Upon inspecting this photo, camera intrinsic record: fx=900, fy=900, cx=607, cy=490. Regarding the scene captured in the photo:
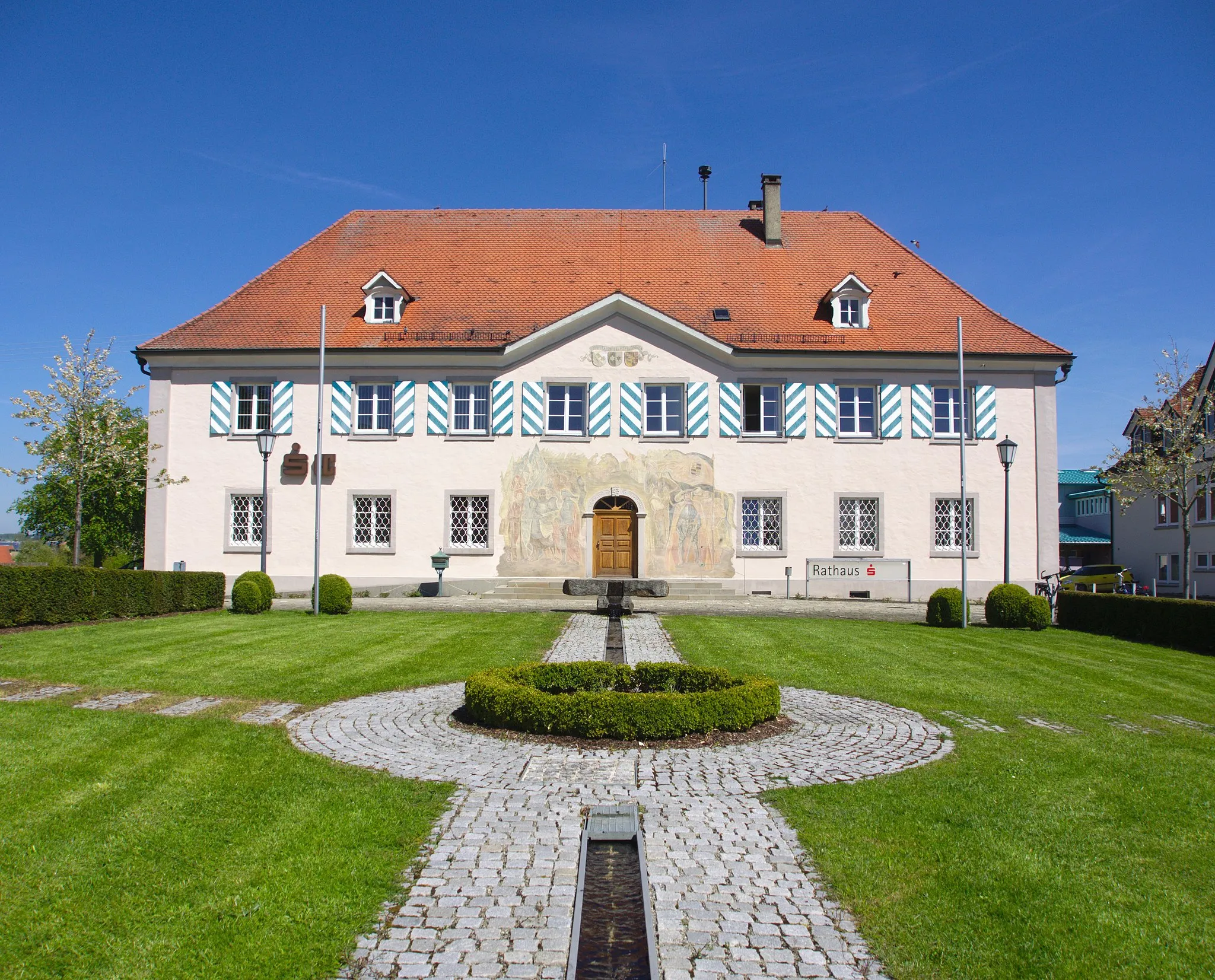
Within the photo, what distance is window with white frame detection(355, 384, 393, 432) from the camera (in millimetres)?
28016

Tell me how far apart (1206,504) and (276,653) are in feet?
125

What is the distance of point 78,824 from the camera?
546 cm

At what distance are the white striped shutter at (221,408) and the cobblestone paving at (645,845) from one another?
69.4ft

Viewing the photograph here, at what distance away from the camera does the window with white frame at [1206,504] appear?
3422 cm

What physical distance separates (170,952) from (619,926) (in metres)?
2.02

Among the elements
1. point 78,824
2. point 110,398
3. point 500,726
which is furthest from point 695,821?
point 110,398

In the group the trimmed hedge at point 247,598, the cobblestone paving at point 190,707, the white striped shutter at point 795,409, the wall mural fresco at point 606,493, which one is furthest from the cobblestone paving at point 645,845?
the white striped shutter at point 795,409

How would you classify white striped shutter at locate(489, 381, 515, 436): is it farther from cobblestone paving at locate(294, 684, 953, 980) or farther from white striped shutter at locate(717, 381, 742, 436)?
cobblestone paving at locate(294, 684, 953, 980)

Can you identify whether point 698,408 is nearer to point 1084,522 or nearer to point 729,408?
point 729,408

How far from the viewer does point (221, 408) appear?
28062 millimetres

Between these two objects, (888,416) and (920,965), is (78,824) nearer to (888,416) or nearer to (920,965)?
(920,965)

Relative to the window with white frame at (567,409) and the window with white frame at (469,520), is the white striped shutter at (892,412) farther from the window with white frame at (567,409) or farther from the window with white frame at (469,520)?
the window with white frame at (469,520)

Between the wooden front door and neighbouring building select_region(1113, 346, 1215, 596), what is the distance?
18815 mm

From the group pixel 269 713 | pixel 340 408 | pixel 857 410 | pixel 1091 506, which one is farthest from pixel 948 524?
pixel 1091 506
